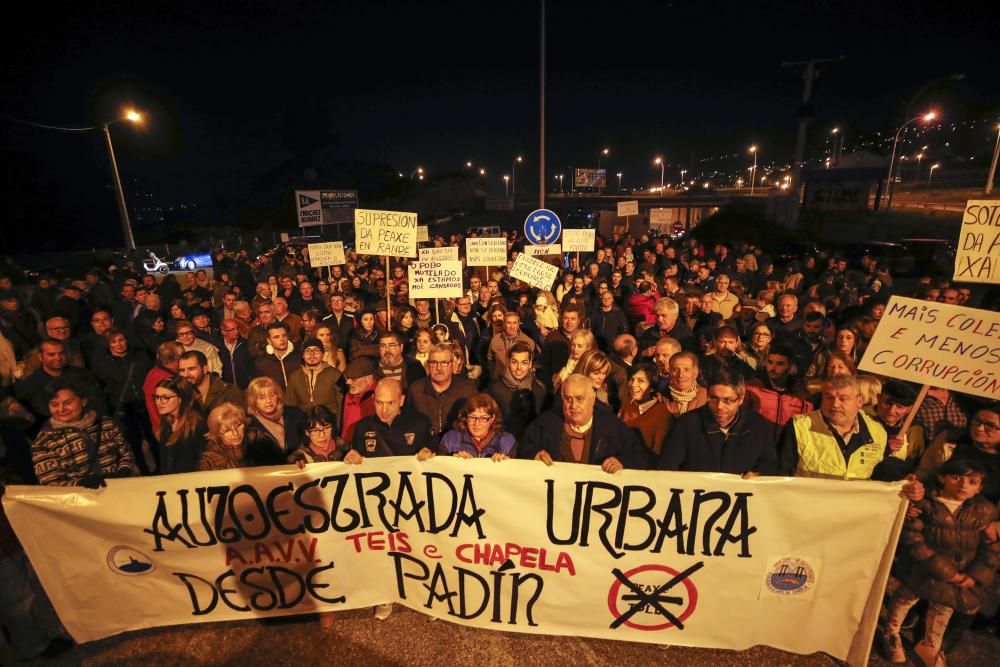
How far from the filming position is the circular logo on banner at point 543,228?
9227 mm

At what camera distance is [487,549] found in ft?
10.6

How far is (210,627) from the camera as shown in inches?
139

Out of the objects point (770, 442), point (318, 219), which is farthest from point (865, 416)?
point (318, 219)

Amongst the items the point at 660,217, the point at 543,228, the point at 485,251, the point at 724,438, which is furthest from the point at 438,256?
the point at 660,217

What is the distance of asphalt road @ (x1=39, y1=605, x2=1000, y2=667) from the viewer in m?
3.24

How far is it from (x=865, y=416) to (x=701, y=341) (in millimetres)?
2047

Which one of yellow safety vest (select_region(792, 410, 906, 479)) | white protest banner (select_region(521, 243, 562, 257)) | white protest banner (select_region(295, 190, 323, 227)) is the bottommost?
yellow safety vest (select_region(792, 410, 906, 479))

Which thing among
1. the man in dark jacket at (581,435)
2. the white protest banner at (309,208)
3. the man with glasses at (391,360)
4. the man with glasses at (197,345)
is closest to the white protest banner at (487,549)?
the man in dark jacket at (581,435)

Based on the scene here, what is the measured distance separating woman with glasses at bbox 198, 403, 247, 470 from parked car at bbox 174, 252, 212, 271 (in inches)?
1038

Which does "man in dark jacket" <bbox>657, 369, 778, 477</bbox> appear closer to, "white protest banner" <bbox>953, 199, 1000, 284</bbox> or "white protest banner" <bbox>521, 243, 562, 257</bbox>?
"white protest banner" <bbox>953, 199, 1000, 284</bbox>

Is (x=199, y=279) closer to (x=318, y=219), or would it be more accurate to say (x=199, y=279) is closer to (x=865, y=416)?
(x=318, y=219)

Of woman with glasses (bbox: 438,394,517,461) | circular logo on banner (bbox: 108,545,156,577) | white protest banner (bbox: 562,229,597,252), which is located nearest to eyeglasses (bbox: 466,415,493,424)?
woman with glasses (bbox: 438,394,517,461)

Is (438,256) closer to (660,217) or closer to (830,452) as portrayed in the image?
(830,452)

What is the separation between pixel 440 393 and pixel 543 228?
5.75 m
